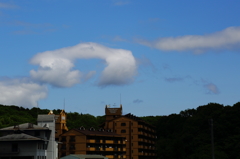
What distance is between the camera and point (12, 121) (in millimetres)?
176750

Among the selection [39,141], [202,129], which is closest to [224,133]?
[202,129]

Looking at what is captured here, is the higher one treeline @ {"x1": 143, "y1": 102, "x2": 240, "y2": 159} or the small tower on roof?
the small tower on roof

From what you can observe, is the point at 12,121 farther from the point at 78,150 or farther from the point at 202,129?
the point at 202,129

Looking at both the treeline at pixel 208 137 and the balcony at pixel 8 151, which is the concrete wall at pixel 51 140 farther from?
the treeline at pixel 208 137

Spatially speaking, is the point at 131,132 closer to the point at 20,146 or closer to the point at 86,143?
the point at 86,143

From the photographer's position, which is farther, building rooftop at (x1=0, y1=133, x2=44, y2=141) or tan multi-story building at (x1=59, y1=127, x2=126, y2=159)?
tan multi-story building at (x1=59, y1=127, x2=126, y2=159)

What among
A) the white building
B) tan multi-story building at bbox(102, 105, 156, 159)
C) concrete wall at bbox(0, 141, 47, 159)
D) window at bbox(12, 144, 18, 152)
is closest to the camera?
the white building

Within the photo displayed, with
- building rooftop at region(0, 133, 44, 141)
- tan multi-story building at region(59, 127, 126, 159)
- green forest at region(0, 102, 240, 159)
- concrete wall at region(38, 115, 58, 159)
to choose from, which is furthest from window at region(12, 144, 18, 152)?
green forest at region(0, 102, 240, 159)

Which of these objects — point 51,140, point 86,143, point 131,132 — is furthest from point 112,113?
point 51,140

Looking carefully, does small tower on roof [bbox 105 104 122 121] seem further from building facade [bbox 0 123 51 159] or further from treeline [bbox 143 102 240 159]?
building facade [bbox 0 123 51 159]

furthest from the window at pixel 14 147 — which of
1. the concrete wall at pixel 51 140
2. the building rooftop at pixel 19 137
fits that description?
the concrete wall at pixel 51 140

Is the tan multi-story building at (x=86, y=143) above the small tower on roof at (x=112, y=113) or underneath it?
underneath

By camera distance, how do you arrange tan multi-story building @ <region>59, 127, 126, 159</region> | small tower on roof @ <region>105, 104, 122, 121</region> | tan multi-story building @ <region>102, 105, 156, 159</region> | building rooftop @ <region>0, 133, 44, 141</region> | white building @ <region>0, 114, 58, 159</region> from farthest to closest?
1. small tower on roof @ <region>105, 104, 122, 121</region>
2. tan multi-story building @ <region>102, 105, 156, 159</region>
3. tan multi-story building @ <region>59, 127, 126, 159</region>
4. white building @ <region>0, 114, 58, 159</region>
5. building rooftop @ <region>0, 133, 44, 141</region>

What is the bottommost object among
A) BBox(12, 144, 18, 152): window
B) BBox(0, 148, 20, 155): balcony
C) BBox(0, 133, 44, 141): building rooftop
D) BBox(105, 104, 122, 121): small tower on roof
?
BBox(0, 148, 20, 155): balcony
